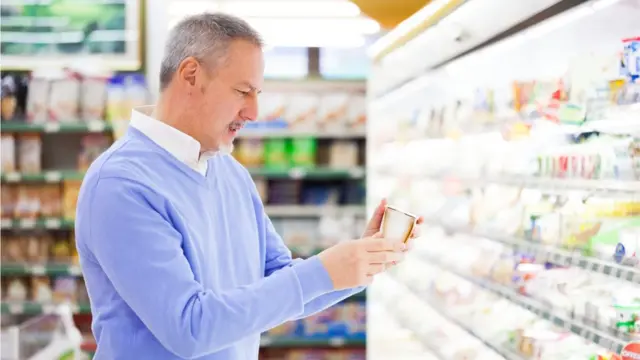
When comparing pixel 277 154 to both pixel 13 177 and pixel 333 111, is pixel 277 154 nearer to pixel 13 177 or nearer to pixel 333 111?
pixel 333 111

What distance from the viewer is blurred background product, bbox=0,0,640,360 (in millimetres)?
2814

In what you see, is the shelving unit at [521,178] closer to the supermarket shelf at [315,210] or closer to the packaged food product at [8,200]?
the supermarket shelf at [315,210]

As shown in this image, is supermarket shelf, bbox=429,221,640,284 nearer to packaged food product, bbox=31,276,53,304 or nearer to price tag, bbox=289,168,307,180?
price tag, bbox=289,168,307,180

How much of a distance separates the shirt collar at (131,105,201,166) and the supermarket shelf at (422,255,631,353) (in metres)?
1.20

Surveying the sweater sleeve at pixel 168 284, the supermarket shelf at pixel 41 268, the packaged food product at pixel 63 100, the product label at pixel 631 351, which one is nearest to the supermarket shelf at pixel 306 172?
the packaged food product at pixel 63 100

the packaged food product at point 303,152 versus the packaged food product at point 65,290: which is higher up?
the packaged food product at point 303,152

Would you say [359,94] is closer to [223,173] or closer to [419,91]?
[419,91]

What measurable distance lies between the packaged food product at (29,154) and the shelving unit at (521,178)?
280cm

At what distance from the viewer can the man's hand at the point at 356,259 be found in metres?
1.94

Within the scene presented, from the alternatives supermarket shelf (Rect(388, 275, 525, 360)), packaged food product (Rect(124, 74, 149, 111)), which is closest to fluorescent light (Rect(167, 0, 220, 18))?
packaged food product (Rect(124, 74, 149, 111))

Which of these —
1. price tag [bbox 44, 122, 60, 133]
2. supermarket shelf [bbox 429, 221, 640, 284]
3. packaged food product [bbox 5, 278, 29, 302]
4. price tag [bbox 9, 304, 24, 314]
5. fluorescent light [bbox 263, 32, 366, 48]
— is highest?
fluorescent light [bbox 263, 32, 366, 48]

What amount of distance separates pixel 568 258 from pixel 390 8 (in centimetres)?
249

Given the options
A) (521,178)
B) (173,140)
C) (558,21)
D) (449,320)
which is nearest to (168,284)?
(173,140)

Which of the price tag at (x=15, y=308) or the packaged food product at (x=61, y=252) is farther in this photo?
the packaged food product at (x=61, y=252)
